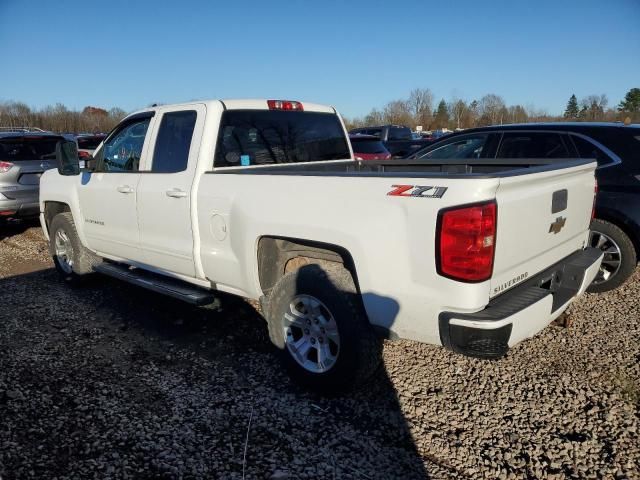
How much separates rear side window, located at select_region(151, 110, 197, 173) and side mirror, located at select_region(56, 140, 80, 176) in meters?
1.20

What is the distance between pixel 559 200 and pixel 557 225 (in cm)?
16

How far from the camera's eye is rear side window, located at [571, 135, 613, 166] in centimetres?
475

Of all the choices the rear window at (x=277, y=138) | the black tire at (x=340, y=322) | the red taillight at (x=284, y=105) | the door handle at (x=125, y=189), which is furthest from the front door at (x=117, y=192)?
the black tire at (x=340, y=322)

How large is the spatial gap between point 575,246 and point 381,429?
1.92 meters

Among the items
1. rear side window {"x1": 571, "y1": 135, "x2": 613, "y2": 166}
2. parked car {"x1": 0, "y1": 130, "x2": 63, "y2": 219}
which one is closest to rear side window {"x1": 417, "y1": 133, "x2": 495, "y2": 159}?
rear side window {"x1": 571, "y1": 135, "x2": 613, "y2": 166}

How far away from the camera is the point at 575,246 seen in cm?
342

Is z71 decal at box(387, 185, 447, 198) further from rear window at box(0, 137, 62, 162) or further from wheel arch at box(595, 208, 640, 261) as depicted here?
rear window at box(0, 137, 62, 162)

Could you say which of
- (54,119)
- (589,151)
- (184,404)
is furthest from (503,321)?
(54,119)

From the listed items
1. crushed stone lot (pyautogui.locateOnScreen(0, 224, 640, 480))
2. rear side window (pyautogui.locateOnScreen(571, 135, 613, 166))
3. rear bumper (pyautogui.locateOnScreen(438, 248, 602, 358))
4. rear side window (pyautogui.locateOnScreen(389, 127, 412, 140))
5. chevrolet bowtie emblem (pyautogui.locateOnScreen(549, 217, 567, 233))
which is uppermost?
rear side window (pyautogui.locateOnScreen(571, 135, 613, 166))

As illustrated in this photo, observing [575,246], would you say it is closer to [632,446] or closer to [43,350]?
[632,446]

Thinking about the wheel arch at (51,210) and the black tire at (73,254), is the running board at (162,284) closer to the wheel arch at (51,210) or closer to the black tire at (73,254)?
the black tire at (73,254)

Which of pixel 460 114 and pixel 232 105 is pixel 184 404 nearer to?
pixel 232 105

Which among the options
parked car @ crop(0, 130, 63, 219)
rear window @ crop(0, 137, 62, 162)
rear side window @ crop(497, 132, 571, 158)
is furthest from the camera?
rear window @ crop(0, 137, 62, 162)

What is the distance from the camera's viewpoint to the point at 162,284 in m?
4.10
